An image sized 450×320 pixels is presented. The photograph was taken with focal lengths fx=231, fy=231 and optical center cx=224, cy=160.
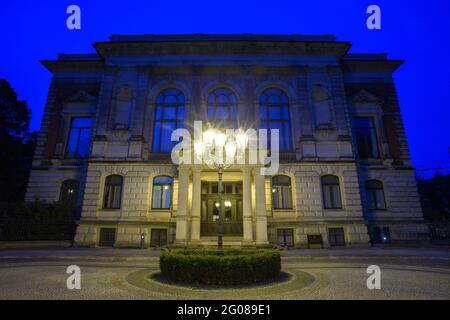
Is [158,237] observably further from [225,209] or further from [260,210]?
[260,210]

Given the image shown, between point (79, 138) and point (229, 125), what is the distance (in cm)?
1317

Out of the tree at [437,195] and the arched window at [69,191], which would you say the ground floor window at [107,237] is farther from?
the tree at [437,195]

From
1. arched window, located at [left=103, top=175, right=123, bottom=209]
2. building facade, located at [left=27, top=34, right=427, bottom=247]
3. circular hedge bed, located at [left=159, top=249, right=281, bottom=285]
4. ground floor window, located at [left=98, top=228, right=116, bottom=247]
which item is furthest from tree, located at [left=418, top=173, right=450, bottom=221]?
ground floor window, located at [left=98, top=228, right=116, bottom=247]

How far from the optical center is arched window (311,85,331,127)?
63.7 ft

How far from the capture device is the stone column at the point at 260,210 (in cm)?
1466

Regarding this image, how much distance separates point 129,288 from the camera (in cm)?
691

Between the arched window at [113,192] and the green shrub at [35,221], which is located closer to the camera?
the green shrub at [35,221]

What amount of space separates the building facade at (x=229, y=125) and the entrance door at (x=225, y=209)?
0.08m

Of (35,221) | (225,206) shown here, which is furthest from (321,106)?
(35,221)

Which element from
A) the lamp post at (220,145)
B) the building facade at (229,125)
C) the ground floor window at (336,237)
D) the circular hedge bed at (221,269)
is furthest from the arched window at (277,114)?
the circular hedge bed at (221,269)

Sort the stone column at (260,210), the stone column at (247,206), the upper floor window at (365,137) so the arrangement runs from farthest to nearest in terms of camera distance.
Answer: the upper floor window at (365,137) → the stone column at (260,210) → the stone column at (247,206)

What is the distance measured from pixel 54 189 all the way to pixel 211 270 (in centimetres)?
1749

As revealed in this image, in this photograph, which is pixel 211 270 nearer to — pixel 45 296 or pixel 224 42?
pixel 45 296
